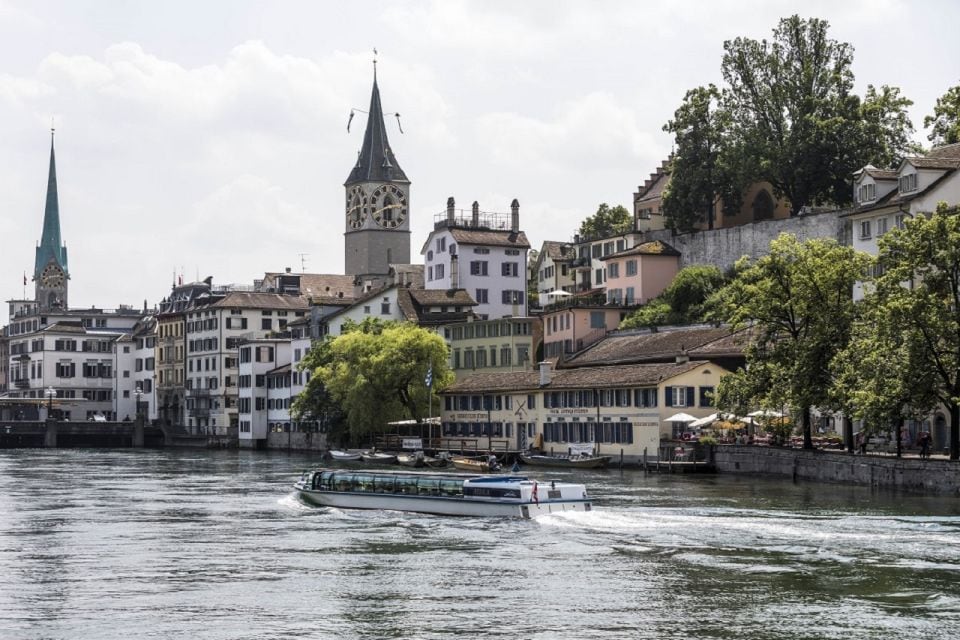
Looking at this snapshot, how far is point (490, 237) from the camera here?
495 feet

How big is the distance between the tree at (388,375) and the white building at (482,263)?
26.5m

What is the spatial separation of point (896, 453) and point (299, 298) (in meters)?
109

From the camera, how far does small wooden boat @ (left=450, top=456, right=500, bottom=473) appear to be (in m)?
89.4

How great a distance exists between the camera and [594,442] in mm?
105125

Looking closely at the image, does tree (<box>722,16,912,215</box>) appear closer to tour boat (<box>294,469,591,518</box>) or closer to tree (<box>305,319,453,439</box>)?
tree (<box>305,319,453,439</box>)

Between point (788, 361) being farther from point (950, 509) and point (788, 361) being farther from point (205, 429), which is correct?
point (205, 429)

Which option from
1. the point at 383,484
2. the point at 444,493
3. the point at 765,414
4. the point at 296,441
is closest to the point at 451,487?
the point at 444,493

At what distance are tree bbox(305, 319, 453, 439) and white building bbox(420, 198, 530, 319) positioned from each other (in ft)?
87.1

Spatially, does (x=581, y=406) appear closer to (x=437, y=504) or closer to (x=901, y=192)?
(x=901, y=192)

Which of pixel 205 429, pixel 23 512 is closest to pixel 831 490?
pixel 23 512

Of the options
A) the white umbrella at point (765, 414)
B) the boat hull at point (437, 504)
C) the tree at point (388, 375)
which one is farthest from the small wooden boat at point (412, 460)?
the boat hull at point (437, 504)

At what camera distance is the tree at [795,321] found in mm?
80500

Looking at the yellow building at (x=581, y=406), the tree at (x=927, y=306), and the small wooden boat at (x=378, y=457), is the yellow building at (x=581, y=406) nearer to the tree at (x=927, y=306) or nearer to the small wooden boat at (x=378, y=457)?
the small wooden boat at (x=378, y=457)

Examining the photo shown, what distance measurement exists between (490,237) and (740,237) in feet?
112
